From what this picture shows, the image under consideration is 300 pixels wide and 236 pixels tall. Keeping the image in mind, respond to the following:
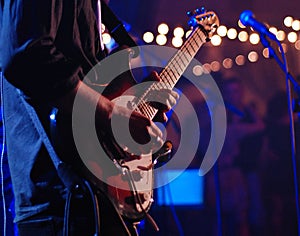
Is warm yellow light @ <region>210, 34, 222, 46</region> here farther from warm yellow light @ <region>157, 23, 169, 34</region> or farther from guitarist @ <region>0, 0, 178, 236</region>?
guitarist @ <region>0, 0, 178, 236</region>

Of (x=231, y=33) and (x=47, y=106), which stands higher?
(x=231, y=33)

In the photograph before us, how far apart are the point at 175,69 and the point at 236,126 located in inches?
106

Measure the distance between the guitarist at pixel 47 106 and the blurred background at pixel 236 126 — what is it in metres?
2.91

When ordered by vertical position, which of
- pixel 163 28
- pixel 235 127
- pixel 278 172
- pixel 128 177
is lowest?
pixel 278 172

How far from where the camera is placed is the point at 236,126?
430 centimetres

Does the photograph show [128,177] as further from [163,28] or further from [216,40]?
[216,40]

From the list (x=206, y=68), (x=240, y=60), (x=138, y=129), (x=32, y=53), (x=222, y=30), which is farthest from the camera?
(x=240, y=60)

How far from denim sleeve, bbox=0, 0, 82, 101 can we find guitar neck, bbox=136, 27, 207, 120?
453mm

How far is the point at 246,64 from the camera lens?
4.40m

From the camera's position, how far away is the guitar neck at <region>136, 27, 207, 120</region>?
141 cm

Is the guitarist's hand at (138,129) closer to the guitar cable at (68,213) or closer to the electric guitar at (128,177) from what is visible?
the electric guitar at (128,177)

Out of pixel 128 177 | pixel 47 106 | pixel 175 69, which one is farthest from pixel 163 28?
pixel 47 106

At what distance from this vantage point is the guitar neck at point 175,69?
4.63 feet

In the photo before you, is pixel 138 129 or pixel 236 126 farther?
pixel 236 126
